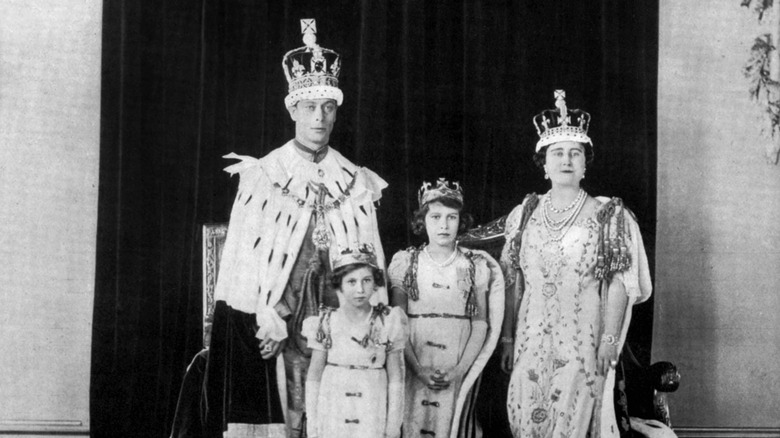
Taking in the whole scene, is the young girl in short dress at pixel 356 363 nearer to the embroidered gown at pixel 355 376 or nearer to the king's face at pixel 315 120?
the embroidered gown at pixel 355 376

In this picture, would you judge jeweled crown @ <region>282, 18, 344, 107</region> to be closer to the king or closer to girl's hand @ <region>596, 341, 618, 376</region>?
the king

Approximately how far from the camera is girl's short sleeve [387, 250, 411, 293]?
4699 mm

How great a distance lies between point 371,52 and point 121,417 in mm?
1908

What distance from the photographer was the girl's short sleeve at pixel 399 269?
15.4 ft

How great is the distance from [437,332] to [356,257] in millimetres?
466

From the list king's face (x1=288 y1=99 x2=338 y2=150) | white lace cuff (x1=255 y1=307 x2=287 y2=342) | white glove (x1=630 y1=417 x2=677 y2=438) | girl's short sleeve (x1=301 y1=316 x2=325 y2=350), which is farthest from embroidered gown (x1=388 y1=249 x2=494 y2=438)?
white glove (x1=630 y1=417 x2=677 y2=438)

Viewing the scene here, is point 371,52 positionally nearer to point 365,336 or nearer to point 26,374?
point 365,336

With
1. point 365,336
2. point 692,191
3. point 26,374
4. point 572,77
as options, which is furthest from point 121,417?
point 692,191

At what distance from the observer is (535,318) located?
15.1 feet

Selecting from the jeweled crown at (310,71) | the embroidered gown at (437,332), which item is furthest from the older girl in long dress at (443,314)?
the jeweled crown at (310,71)

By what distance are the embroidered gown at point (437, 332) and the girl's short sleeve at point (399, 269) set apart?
0.03 m

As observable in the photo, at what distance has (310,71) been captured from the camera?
4.96 metres

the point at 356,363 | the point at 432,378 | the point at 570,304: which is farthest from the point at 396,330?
the point at 570,304

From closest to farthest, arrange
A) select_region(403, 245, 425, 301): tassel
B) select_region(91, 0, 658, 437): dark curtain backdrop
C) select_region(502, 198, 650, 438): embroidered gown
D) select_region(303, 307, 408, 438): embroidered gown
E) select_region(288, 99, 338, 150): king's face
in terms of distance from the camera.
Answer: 1. select_region(303, 307, 408, 438): embroidered gown
2. select_region(502, 198, 650, 438): embroidered gown
3. select_region(403, 245, 425, 301): tassel
4. select_region(288, 99, 338, 150): king's face
5. select_region(91, 0, 658, 437): dark curtain backdrop
